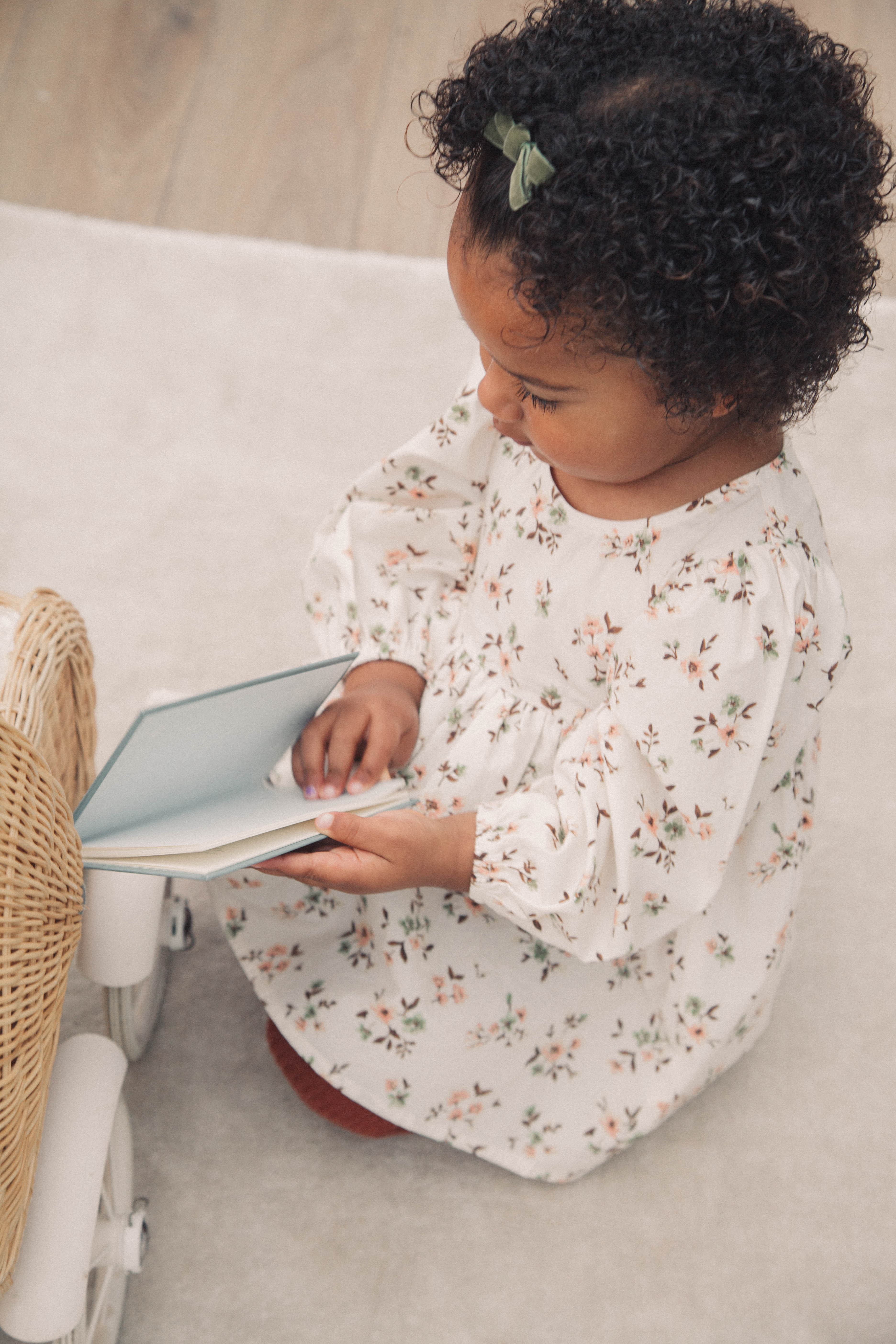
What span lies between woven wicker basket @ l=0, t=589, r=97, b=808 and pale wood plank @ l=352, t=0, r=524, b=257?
97 centimetres

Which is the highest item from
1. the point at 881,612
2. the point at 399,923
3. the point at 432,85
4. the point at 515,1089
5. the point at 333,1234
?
the point at 432,85

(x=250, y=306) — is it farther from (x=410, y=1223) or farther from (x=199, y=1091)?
(x=410, y=1223)

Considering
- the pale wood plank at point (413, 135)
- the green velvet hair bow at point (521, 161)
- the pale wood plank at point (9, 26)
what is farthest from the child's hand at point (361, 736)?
the pale wood plank at point (9, 26)

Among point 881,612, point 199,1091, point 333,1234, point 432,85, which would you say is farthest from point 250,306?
point 333,1234

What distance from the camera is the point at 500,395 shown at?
0.63m

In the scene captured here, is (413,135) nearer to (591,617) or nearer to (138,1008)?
(591,617)

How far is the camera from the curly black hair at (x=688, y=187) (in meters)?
0.51

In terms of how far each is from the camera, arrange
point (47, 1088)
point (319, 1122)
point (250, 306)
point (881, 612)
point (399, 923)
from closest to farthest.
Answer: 1. point (47, 1088)
2. point (399, 923)
3. point (319, 1122)
4. point (881, 612)
5. point (250, 306)

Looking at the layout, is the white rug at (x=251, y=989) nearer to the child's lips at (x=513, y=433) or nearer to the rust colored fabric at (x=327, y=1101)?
the rust colored fabric at (x=327, y=1101)

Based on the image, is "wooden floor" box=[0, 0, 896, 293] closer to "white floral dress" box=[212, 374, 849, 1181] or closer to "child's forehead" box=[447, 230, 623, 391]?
"white floral dress" box=[212, 374, 849, 1181]

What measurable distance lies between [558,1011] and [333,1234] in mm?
260

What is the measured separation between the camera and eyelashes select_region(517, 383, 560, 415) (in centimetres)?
60

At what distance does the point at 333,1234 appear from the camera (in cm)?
90

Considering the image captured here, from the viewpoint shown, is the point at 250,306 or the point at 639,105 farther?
the point at 250,306
